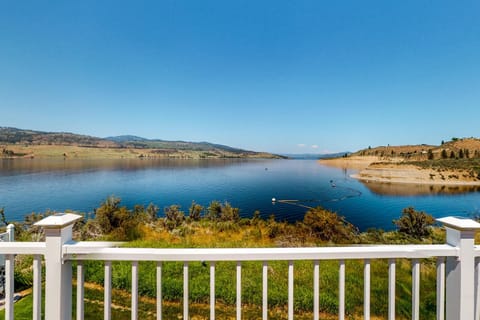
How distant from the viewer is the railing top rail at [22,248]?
49.0 inches

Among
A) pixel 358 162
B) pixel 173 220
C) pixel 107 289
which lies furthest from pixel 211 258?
pixel 358 162

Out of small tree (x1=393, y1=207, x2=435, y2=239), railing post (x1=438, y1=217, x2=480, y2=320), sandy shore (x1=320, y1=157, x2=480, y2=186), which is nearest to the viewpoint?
railing post (x1=438, y1=217, x2=480, y2=320)

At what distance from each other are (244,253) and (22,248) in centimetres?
124

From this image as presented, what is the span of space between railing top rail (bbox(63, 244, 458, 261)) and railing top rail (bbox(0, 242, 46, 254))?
0.14 m

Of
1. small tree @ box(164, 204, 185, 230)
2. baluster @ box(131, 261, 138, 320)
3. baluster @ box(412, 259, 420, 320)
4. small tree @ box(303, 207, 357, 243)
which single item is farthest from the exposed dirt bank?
baluster @ box(131, 261, 138, 320)

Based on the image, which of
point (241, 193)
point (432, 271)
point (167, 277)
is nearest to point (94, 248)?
point (167, 277)

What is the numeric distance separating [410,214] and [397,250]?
972 cm

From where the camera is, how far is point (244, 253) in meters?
1.28

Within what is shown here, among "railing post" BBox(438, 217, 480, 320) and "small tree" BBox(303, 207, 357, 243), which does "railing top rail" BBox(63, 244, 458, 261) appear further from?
"small tree" BBox(303, 207, 357, 243)

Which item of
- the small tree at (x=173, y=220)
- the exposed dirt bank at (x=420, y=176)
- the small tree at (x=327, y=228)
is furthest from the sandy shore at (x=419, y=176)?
the small tree at (x=173, y=220)

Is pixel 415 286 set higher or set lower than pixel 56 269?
lower

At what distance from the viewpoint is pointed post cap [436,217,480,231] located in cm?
125

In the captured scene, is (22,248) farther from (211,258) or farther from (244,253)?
(244,253)

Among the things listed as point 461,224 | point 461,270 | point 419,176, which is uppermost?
point 461,224
